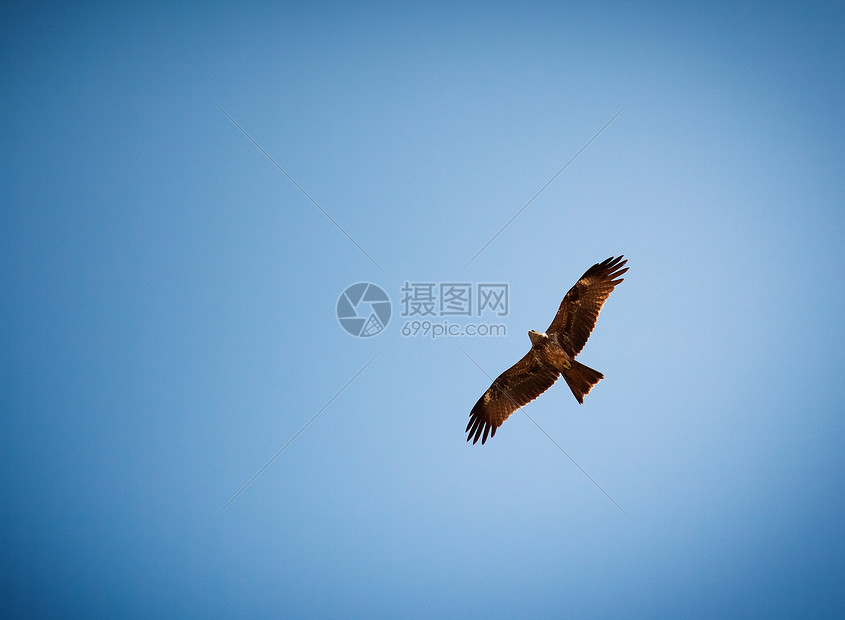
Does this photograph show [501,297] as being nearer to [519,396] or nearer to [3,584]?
[519,396]

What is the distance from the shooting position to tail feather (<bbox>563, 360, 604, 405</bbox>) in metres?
7.64

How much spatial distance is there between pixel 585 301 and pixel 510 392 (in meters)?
2.01

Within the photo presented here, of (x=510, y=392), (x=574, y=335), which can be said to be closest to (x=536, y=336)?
(x=574, y=335)

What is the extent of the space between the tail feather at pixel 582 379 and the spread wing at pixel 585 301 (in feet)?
0.93

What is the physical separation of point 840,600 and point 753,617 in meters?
3.47

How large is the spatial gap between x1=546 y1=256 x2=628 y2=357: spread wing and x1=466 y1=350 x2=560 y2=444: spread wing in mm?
620

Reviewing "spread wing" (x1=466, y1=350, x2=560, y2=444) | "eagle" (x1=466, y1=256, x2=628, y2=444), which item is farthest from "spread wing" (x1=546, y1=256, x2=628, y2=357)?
"spread wing" (x1=466, y1=350, x2=560, y2=444)

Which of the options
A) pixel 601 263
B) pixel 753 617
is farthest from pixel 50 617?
pixel 753 617

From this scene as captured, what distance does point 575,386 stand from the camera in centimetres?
778

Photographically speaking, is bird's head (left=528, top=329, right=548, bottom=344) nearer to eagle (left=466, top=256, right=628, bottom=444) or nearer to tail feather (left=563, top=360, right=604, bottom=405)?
eagle (left=466, top=256, right=628, bottom=444)

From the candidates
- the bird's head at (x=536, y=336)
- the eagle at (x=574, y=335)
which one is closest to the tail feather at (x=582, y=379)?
the eagle at (x=574, y=335)

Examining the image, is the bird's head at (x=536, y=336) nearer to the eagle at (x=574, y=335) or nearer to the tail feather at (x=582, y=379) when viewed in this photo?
the eagle at (x=574, y=335)

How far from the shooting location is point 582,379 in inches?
305

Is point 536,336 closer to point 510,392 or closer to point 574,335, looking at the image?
point 574,335
